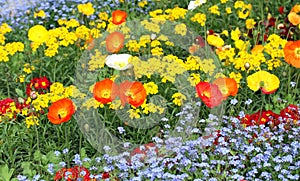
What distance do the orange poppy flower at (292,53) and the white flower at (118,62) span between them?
992 millimetres

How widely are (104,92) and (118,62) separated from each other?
449 mm

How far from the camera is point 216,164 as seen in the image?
348 centimetres

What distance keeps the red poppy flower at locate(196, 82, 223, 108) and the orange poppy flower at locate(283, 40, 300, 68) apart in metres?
0.64

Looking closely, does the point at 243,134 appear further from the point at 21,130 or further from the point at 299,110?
the point at 21,130

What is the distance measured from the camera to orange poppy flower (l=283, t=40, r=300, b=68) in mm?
4031

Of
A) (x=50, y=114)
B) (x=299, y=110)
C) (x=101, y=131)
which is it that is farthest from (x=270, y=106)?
(x=50, y=114)

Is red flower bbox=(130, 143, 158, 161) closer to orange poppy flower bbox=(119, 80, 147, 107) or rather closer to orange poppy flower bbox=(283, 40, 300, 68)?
orange poppy flower bbox=(119, 80, 147, 107)

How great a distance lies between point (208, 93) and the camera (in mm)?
3641

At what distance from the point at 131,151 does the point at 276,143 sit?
830mm

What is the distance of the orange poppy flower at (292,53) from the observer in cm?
403

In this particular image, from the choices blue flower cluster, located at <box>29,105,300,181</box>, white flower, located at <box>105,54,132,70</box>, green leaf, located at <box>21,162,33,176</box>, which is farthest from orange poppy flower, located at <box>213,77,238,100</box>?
green leaf, located at <box>21,162,33,176</box>

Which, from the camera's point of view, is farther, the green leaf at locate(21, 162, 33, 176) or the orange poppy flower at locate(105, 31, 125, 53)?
the orange poppy flower at locate(105, 31, 125, 53)

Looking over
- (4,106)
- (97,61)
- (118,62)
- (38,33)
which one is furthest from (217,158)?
(38,33)

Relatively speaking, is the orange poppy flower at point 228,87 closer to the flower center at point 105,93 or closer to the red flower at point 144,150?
the red flower at point 144,150
